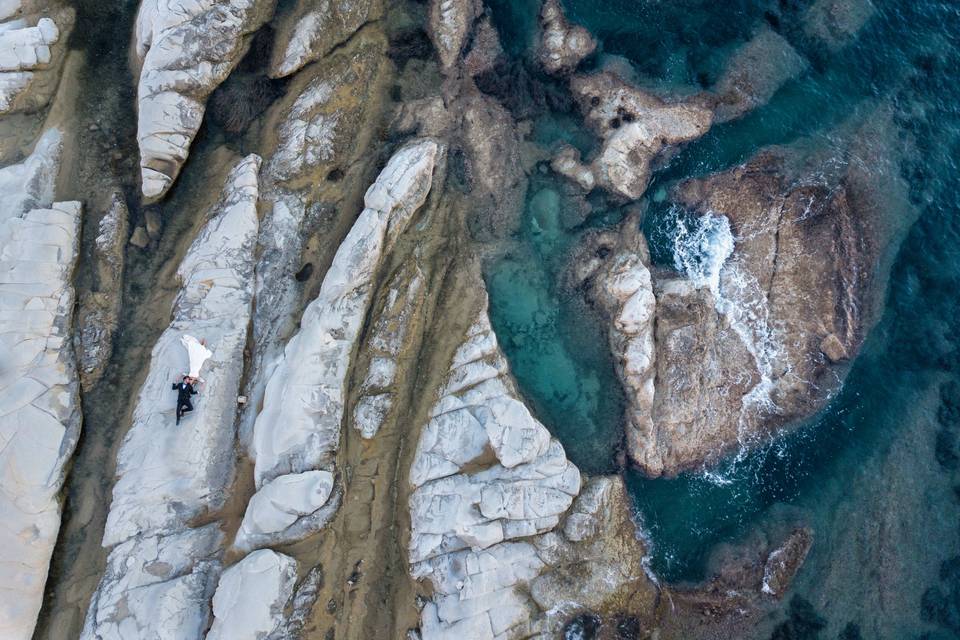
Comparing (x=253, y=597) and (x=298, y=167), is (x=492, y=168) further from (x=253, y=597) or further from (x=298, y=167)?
(x=253, y=597)

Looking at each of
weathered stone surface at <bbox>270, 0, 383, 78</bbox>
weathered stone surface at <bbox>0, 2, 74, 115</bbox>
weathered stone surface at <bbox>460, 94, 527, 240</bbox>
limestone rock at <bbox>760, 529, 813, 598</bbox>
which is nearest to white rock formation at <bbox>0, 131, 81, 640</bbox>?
weathered stone surface at <bbox>0, 2, 74, 115</bbox>

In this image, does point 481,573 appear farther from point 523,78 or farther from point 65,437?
point 523,78

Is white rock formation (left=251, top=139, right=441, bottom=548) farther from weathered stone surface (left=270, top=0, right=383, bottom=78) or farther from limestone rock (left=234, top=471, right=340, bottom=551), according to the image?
weathered stone surface (left=270, top=0, right=383, bottom=78)

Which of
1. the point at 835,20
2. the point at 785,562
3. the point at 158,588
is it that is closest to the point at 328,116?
the point at 158,588

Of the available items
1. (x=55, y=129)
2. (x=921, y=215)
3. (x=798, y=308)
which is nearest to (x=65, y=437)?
(x=55, y=129)

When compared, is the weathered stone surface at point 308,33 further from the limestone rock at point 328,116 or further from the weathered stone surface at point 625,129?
the weathered stone surface at point 625,129

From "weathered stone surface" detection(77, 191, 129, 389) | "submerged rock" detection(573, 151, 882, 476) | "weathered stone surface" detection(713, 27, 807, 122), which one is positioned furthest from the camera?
"weathered stone surface" detection(713, 27, 807, 122)
